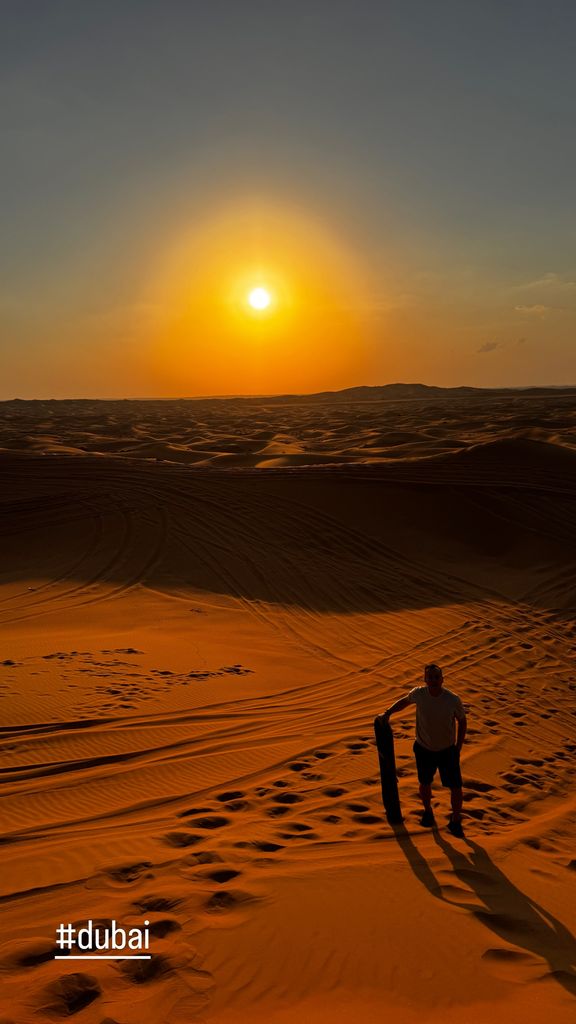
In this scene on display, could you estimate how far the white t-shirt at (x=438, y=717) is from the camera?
5617mm

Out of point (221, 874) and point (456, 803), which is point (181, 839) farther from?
point (456, 803)

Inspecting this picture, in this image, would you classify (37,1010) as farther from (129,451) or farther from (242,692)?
(129,451)

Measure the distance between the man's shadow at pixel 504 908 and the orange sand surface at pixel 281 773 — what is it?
19 mm

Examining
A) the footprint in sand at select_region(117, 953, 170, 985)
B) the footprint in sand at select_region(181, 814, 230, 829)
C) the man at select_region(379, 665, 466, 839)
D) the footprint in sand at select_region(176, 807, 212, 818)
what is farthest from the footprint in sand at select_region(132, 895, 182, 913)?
the man at select_region(379, 665, 466, 839)

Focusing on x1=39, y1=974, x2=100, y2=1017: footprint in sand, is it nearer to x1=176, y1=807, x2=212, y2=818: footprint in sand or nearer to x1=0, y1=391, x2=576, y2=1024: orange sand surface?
x1=0, y1=391, x2=576, y2=1024: orange sand surface

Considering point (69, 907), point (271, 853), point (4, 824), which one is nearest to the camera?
point (69, 907)

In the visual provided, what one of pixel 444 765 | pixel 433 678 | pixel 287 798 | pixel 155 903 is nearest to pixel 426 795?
pixel 444 765

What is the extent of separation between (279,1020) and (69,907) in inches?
65.1

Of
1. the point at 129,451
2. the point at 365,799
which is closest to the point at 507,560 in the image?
the point at 365,799

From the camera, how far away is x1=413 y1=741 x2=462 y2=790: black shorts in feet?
18.4

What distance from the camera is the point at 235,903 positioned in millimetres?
4355

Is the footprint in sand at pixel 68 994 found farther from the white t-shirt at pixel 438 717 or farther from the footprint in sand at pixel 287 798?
the white t-shirt at pixel 438 717

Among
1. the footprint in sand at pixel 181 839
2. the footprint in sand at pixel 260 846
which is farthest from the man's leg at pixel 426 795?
the footprint in sand at pixel 181 839

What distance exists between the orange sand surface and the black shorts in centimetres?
42
